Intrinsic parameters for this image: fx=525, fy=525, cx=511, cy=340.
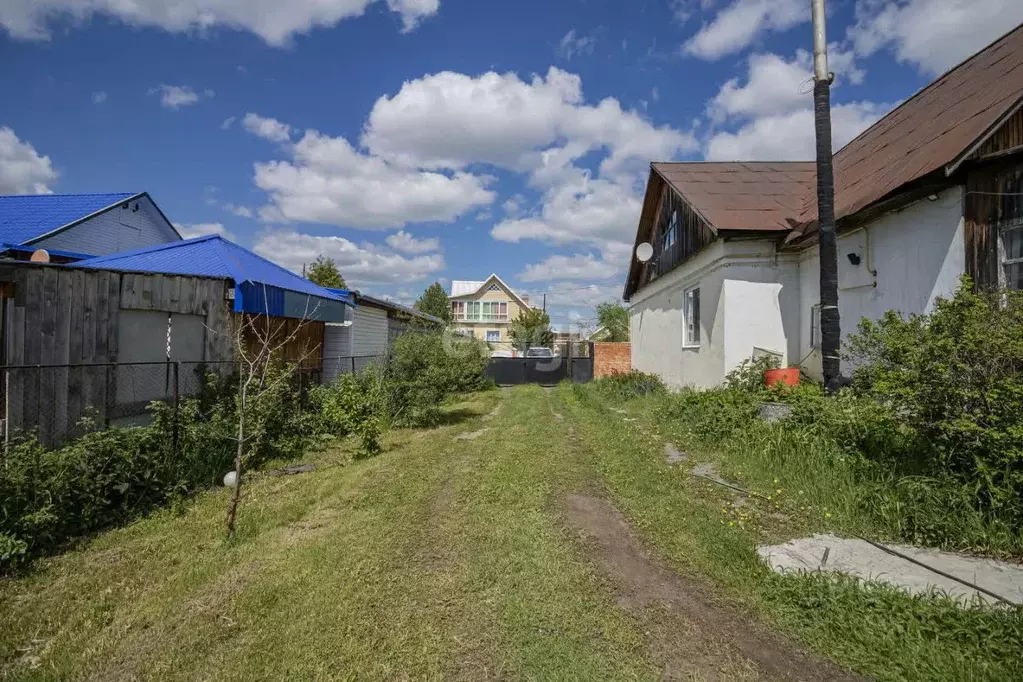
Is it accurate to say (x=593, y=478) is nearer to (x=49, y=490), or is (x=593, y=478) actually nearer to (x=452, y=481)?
(x=452, y=481)

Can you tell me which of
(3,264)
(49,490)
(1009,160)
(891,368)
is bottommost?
(49,490)

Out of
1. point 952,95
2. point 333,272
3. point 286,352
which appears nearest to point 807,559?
point 952,95

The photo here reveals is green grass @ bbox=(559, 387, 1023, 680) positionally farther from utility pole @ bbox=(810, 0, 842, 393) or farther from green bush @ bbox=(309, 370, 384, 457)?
green bush @ bbox=(309, 370, 384, 457)

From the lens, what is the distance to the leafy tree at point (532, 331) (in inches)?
1412

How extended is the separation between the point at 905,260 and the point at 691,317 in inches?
244

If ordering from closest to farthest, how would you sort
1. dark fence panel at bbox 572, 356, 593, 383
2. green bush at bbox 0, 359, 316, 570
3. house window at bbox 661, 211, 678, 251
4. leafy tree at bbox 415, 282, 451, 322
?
green bush at bbox 0, 359, 316, 570 < house window at bbox 661, 211, 678, 251 < dark fence panel at bbox 572, 356, 593, 383 < leafy tree at bbox 415, 282, 451, 322

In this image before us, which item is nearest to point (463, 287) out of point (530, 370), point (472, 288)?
point (472, 288)

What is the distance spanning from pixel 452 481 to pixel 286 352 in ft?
21.4

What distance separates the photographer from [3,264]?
539 centimetres

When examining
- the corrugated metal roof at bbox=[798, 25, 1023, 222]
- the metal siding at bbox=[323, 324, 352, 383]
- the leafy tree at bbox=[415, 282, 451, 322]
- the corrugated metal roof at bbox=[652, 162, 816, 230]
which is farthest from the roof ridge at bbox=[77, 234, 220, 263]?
the leafy tree at bbox=[415, 282, 451, 322]

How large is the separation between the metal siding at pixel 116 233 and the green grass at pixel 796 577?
52.7ft

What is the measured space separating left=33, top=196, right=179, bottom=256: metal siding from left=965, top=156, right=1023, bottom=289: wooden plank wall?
18901 millimetres

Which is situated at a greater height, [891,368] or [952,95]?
[952,95]

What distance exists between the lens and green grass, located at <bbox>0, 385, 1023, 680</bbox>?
Answer: 2.72 metres
